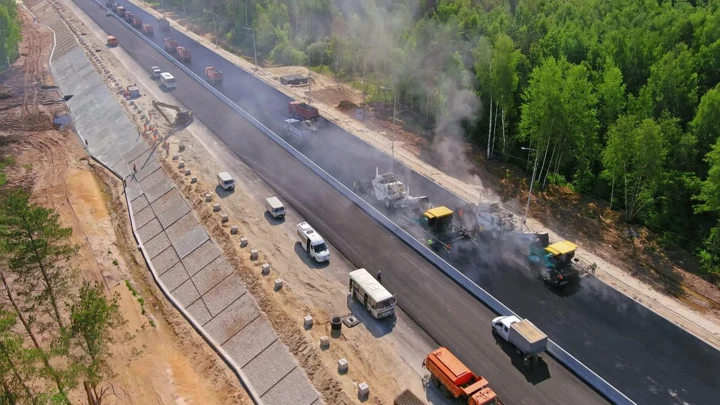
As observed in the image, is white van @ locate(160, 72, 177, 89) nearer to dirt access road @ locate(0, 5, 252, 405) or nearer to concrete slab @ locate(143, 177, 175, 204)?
dirt access road @ locate(0, 5, 252, 405)

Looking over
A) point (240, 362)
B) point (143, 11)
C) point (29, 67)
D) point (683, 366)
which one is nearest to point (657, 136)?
point (683, 366)

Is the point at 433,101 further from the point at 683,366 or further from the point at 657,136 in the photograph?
the point at 683,366

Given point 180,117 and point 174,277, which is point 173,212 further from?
point 180,117

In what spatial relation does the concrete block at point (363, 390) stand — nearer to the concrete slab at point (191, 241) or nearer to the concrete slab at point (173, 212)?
the concrete slab at point (191, 241)

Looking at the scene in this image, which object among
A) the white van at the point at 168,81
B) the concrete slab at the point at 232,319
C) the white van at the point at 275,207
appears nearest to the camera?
the concrete slab at the point at 232,319

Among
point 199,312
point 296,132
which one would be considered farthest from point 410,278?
point 296,132

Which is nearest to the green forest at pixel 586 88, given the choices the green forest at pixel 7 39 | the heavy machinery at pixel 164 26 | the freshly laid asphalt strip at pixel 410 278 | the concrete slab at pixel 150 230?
the freshly laid asphalt strip at pixel 410 278

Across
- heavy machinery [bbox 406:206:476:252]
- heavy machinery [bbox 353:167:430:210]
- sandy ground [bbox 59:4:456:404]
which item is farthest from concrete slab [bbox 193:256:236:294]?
heavy machinery [bbox 406:206:476:252]
